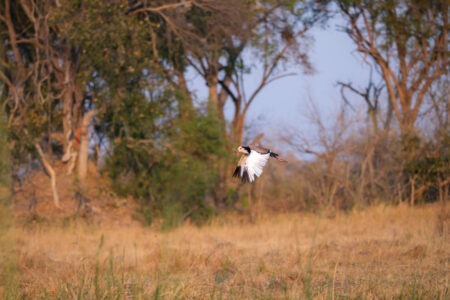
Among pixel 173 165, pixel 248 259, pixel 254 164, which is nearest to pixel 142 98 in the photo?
pixel 173 165

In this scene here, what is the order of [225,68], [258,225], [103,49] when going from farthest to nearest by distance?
[225,68]
[258,225]
[103,49]

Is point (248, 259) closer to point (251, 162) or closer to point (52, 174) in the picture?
point (251, 162)

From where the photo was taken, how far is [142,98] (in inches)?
465

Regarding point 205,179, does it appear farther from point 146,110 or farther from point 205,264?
point 205,264

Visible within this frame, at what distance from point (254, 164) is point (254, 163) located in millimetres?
15

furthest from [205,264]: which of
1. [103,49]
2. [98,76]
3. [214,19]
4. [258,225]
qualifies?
[214,19]

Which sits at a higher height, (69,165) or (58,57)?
(58,57)

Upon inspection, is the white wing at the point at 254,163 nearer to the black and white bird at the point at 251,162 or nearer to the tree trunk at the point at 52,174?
the black and white bird at the point at 251,162

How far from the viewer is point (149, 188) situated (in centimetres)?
1232

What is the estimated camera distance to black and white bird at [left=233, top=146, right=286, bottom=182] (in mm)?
2971

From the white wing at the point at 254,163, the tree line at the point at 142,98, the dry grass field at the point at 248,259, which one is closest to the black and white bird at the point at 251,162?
the white wing at the point at 254,163

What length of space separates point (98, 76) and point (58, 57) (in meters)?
1.21

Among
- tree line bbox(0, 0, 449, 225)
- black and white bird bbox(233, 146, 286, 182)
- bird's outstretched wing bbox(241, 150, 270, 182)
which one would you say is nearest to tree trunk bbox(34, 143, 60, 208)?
tree line bbox(0, 0, 449, 225)

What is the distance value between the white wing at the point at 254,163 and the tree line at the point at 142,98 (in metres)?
8.39
